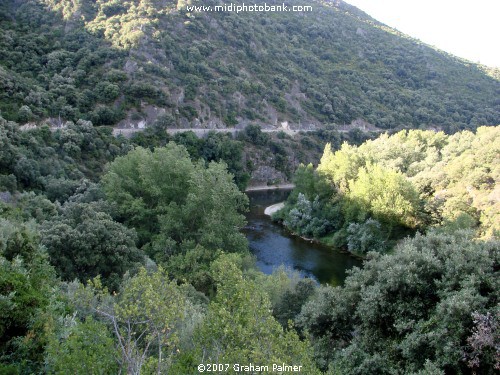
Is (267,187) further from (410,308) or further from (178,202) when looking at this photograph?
(410,308)

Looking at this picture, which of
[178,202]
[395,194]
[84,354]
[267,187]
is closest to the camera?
[84,354]

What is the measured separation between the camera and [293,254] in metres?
43.2

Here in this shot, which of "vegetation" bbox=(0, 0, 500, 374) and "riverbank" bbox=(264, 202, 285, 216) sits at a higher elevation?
"vegetation" bbox=(0, 0, 500, 374)

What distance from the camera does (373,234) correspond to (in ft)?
143

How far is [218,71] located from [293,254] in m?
52.3

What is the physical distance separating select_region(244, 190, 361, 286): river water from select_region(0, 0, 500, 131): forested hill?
26.5 metres

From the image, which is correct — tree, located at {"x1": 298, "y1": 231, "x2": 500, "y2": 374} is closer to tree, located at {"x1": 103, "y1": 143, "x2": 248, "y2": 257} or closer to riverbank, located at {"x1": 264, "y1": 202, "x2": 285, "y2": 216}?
tree, located at {"x1": 103, "y1": 143, "x2": 248, "y2": 257}

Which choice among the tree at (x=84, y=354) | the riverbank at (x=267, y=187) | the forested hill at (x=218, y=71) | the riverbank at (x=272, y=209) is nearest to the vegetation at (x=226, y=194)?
the tree at (x=84, y=354)

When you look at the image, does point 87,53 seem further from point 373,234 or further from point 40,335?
point 40,335

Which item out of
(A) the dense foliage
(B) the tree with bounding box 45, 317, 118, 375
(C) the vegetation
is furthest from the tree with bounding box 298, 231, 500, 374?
(A) the dense foliage

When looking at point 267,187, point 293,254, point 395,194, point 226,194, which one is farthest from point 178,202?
point 267,187

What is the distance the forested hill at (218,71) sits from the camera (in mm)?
60156

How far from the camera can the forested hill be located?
6016 cm

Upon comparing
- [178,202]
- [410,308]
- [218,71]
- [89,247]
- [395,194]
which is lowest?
A: [395,194]
